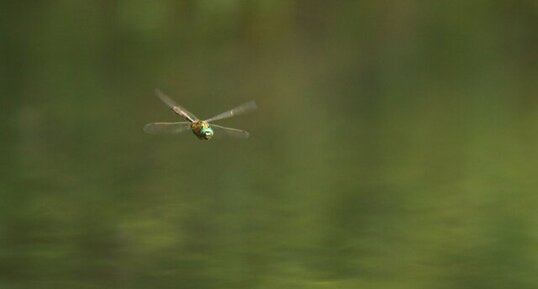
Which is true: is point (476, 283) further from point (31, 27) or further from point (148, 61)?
point (31, 27)

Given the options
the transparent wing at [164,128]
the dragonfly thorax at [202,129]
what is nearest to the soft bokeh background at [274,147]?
the transparent wing at [164,128]

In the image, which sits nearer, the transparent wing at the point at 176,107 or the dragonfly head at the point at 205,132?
the dragonfly head at the point at 205,132

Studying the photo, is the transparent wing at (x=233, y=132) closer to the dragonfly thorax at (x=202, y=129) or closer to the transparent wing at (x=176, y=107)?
the transparent wing at (x=176, y=107)

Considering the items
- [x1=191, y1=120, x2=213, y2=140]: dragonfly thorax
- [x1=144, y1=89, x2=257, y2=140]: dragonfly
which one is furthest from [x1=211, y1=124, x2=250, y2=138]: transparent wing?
[x1=191, y1=120, x2=213, y2=140]: dragonfly thorax

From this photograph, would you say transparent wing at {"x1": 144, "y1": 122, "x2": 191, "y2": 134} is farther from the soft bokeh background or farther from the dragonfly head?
the dragonfly head

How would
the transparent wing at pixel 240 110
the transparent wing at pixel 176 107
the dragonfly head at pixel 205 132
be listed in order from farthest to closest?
the transparent wing at pixel 240 110
the transparent wing at pixel 176 107
the dragonfly head at pixel 205 132
